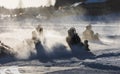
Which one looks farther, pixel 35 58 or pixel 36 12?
pixel 36 12

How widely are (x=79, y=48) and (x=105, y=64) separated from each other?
377 cm

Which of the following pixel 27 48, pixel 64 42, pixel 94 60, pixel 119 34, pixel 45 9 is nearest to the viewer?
pixel 94 60

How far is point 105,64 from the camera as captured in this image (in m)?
19.7

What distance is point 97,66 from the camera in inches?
768

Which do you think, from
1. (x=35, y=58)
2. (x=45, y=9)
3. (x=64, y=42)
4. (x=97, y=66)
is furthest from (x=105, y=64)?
(x=45, y=9)

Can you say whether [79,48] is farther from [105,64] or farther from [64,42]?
[105,64]

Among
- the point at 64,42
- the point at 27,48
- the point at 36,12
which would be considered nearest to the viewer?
the point at 27,48

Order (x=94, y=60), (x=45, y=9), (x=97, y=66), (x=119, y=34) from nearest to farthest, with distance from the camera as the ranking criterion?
(x=97, y=66) → (x=94, y=60) → (x=119, y=34) → (x=45, y=9)

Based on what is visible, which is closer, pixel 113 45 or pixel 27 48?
pixel 27 48

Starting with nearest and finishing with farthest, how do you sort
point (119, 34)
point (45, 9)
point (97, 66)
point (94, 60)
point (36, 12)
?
point (97, 66) → point (94, 60) → point (119, 34) → point (45, 9) → point (36, 12)

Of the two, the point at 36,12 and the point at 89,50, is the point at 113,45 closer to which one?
the point at 89,50

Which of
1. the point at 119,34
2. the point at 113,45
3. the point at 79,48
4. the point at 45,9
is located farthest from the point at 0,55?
the point at 45,9

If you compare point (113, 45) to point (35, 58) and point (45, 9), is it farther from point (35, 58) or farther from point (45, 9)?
point (45, 9)

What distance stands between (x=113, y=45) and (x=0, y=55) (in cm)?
633
